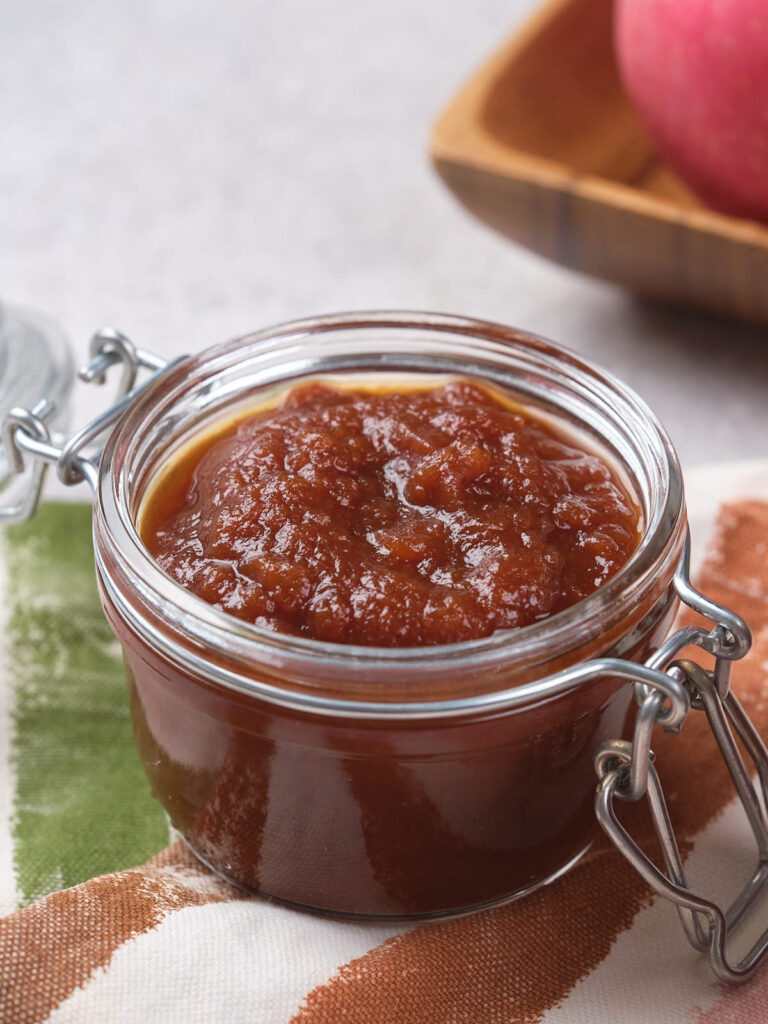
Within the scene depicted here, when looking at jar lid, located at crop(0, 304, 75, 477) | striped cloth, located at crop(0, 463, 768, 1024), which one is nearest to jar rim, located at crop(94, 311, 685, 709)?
striped cloth, located at crop(0, 463, 768, 1024)

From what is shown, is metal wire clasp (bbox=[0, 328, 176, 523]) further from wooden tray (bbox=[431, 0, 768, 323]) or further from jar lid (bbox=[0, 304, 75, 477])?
wooden tray (bbox=[431, 0, 768, 323])

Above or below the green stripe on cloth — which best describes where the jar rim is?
above

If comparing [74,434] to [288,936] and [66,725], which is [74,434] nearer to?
[66,725]

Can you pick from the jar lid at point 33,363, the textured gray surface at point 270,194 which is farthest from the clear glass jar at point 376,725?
the textured gray surface at point 270,194

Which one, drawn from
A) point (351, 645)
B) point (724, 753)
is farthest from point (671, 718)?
point (351, 645)

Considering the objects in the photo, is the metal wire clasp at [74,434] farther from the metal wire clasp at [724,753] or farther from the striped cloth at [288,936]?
the metal wire clasp at [724,753]

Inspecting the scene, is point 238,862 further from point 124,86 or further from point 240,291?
point 124,86

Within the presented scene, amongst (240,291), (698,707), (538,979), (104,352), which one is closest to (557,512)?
(698,707)
